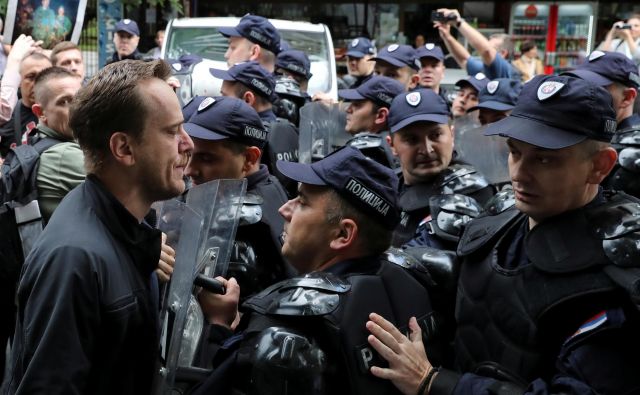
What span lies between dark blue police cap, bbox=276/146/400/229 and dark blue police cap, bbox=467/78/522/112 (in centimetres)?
276

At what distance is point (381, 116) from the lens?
5.34 metres

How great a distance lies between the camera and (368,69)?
28.3 ft

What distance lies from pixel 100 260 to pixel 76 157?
5.74 ft

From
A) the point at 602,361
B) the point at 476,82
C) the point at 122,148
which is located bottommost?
the point at 476,82

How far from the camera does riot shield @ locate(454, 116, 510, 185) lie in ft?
14.9

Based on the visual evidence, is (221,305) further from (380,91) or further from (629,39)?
(629,39)

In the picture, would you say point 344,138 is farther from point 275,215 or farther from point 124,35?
point 124,35

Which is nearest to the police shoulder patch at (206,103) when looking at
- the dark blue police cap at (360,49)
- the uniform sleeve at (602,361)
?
the uniform sleeve at (602,361)

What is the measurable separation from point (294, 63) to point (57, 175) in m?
3.84

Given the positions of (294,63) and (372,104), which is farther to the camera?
(294,63)

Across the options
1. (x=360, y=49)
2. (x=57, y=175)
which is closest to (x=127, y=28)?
(x=360, y=49)

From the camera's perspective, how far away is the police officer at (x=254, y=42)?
19.6 ft

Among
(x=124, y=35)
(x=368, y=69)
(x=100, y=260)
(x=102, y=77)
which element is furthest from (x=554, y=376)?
(x=124, y=35)

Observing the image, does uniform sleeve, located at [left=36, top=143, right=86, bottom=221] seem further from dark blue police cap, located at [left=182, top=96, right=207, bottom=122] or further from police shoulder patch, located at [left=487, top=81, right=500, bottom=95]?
police shoulder patch, located at [left=487, top=81, right=500, bottom=95]
